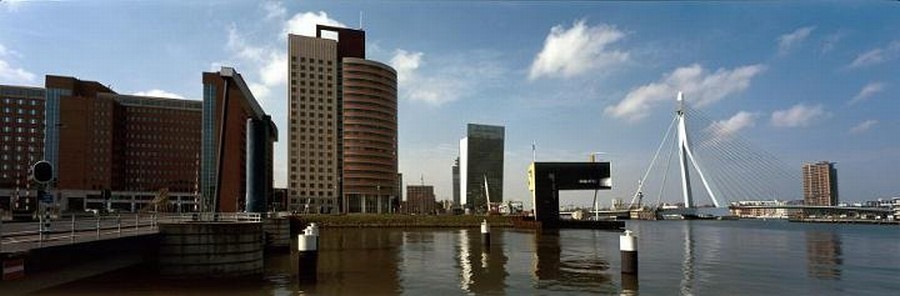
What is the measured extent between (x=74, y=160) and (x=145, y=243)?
7740 inches

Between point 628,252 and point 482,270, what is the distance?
10.7 metres

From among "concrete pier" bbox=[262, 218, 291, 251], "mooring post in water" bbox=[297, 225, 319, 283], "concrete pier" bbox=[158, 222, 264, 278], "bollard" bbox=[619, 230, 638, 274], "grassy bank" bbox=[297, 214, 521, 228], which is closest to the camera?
"concrete pier" bbox=[158, 222, 264, 278]

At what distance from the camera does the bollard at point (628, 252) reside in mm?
37906

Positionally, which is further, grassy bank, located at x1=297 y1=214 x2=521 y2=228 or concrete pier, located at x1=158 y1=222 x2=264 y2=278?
grassy bank, located at x1=297 y1=214 x2=521 y2=228

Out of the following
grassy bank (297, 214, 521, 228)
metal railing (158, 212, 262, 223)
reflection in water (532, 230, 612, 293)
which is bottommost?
grassy bank (297, 214, 521, 228)

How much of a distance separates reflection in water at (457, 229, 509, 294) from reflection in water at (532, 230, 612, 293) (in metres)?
2.49

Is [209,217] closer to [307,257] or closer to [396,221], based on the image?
[307,257]

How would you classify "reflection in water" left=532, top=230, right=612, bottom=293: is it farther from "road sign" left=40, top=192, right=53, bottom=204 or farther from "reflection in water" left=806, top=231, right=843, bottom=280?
"road sign" left=40, top=192, right=53, bottom=204

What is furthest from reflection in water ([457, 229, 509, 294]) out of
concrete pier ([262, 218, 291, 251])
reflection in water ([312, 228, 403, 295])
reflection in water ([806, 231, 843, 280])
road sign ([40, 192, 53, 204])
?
reflection in water ([806, 231, 843, 280])

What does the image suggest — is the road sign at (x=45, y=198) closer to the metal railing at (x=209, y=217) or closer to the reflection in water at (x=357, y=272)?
the metal railing at (x=209, y=217)

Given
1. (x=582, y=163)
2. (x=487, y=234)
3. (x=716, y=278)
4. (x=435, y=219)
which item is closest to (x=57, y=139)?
(x=435, y=219)

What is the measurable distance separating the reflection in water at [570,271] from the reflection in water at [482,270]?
2491 mm

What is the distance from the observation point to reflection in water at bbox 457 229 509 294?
3509 centimetres

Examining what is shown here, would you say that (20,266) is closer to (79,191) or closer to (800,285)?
(800,285)
